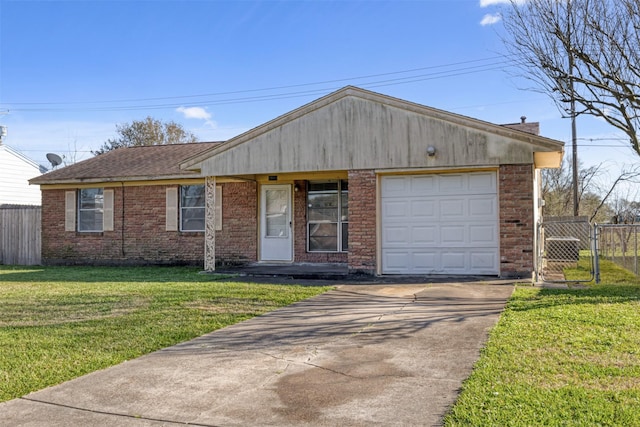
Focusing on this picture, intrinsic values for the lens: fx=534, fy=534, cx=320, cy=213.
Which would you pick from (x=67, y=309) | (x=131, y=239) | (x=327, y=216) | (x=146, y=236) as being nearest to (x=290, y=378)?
(x=67, y=309)

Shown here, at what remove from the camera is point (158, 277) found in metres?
13.2

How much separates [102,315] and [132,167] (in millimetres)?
10321

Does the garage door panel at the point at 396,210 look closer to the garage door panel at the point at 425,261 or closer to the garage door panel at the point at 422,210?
the garage door panel at the point at 422,210

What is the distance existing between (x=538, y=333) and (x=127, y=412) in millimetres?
4511

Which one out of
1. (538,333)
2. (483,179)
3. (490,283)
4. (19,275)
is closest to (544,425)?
(538,333)

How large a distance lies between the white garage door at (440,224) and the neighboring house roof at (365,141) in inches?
22.2

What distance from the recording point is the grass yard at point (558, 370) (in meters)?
3.68

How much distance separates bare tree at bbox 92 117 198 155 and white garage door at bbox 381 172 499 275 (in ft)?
101

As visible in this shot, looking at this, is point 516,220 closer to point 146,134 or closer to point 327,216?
point 327,216

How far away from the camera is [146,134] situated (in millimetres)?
39750

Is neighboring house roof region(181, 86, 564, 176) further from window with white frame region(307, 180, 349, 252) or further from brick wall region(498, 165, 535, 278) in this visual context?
window with white frame region(307, 180, 349, 252)

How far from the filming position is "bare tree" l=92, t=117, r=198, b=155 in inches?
1561

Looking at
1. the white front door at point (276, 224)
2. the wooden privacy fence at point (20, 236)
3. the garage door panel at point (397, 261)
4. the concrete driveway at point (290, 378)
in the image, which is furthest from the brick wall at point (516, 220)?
the wooden privacy fence at point (20, 236)

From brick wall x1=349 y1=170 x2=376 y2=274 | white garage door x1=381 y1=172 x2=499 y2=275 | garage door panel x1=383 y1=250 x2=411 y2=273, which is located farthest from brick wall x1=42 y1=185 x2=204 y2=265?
white garage door x1=381 y1=172 x2=499 y2=275
